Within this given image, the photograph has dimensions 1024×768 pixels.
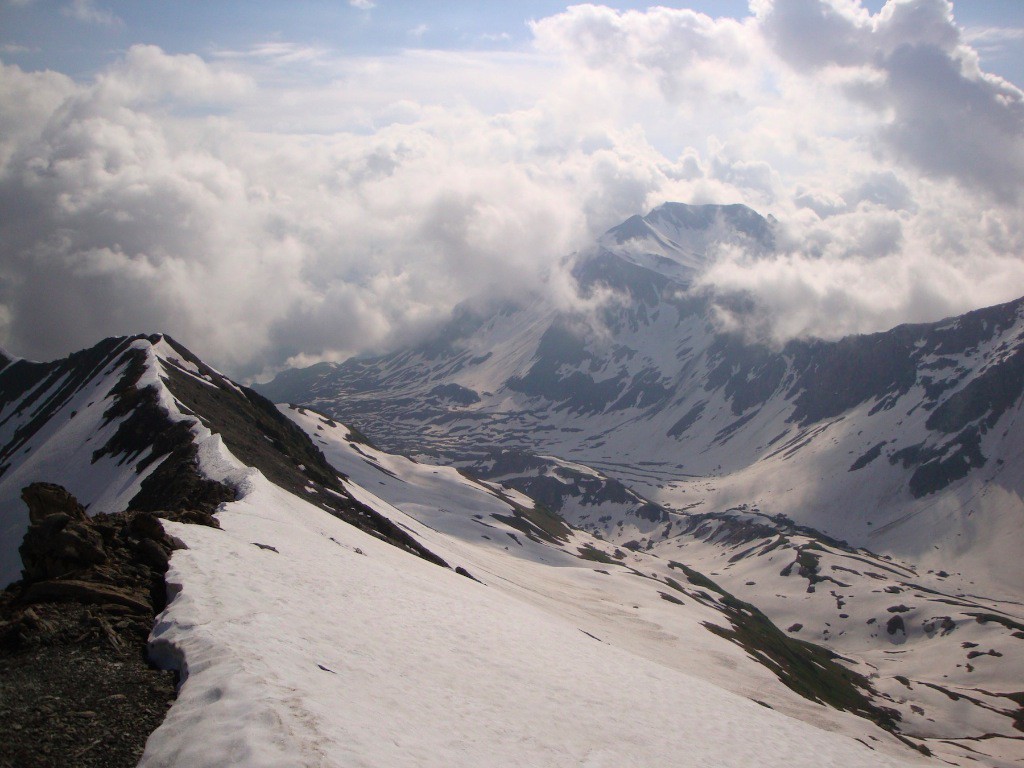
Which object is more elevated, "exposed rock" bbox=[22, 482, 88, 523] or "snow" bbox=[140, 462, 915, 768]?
"snow" bbox=[140, 462, 915, 768]

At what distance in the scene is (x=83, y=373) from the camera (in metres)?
114

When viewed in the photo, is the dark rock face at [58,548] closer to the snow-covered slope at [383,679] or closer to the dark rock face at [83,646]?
the dark rock face at [83,646]

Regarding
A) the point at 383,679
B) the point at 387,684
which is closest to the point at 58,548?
the point at 383,679

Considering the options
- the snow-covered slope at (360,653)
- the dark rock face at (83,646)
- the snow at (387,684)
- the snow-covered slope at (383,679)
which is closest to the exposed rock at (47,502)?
the dark rock face at (83,646)

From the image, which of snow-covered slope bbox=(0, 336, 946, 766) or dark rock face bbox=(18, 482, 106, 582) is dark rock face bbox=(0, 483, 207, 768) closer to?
dark rock face bbox=(18, 482, 106, 582)

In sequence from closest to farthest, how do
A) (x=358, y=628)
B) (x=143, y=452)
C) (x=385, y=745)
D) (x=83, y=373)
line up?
(x=385, y=745) < (x=358, y=628) < (x=143, y=452) < (x=83, y=373)

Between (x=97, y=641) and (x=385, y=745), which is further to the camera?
(x=97, y=641)

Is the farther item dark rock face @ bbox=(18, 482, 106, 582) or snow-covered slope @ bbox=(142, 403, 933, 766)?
dark rock face @ bbox=(18, 482, 106, 582)

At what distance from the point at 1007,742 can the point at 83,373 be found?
159 meters

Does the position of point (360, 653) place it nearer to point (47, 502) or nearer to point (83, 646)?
point (83, 646)

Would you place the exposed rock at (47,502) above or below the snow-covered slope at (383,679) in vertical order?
below

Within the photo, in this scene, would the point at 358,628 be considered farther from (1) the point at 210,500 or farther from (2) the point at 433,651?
(1) the point at 210,500

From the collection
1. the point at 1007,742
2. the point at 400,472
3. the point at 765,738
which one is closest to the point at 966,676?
the point at 1007,742

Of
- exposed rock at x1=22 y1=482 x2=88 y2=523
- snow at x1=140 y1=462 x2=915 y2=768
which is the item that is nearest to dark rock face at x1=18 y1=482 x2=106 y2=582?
snow at x1=140 y1=462 x2=915 y2=768
